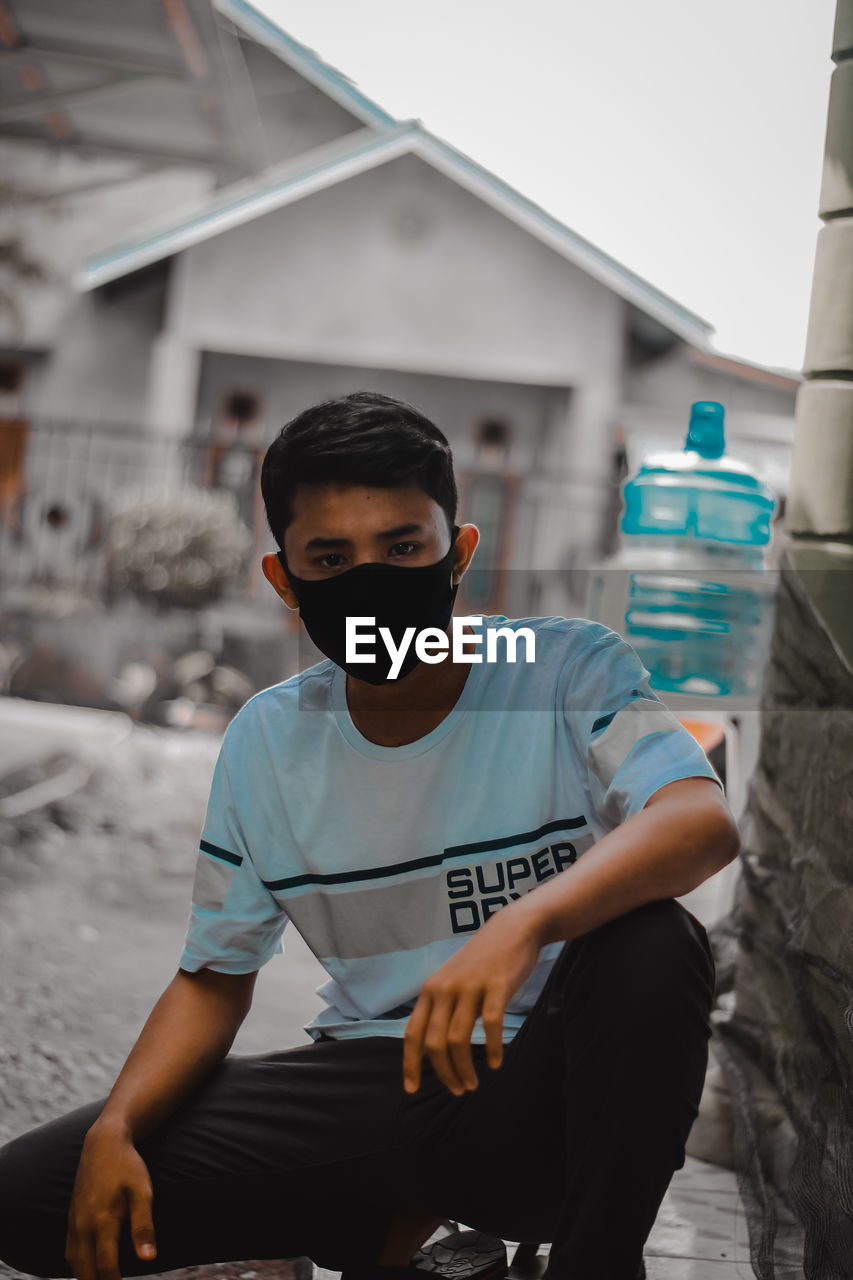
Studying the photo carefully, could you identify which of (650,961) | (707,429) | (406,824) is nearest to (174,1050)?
(406,824)

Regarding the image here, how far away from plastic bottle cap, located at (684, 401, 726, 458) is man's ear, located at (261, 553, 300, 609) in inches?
57.0

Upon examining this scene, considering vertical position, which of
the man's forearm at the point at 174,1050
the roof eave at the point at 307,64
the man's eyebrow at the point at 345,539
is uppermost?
the roof eave at the point at 307,64

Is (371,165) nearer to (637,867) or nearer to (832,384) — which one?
(832,384)

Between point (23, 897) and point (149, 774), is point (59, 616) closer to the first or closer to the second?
point (149, 774)

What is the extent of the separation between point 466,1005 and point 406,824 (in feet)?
1.25

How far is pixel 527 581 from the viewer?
1210cm

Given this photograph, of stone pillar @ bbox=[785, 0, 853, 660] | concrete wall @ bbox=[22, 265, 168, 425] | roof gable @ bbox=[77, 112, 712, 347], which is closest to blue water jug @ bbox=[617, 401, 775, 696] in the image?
stone pillar @ bbox=[785, 0, 853, 660]

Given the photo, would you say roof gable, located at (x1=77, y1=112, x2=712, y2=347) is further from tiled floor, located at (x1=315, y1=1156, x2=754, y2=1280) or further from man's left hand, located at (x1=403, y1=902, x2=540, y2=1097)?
man's left hand, located at (x1=403, y1=902, x2=540, y2=1097)

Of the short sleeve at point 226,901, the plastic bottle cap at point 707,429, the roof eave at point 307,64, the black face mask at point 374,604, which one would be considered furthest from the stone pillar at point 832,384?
the roof eave at point 307,64

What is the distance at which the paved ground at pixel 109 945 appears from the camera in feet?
7.47

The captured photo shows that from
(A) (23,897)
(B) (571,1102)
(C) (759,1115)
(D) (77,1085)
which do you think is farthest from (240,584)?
(B) (571,1102)

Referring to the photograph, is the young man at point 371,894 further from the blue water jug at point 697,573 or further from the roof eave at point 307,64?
the roof eave at point 307,64

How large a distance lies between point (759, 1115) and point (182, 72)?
10352 mm

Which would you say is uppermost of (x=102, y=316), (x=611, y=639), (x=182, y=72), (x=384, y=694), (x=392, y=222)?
(x=182, y=72)
